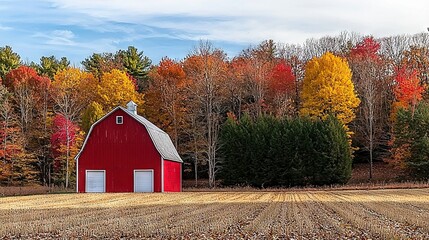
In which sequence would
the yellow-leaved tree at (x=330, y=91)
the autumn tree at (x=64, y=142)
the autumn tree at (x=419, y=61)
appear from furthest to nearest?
the autumn tree at (x=419, y=61)
the yellow-leaved tree at (x=330, y=91)
the autumn tree at (x=64, y=142)

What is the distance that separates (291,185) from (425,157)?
38.8ft

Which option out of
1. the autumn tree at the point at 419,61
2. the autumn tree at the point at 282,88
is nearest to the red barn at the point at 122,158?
the autumn tree at the point at 282,88

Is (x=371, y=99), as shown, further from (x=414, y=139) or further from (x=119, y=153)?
(x=119, y=153)

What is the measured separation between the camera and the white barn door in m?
39.8

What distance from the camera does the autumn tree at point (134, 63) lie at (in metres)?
71.4

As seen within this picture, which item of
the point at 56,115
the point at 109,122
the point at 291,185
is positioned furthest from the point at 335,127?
the point at 56,115

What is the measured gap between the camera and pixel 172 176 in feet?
140

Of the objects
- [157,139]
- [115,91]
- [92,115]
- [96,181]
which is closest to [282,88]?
[115,91]

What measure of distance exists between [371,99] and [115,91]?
26448 mm

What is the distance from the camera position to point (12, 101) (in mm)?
58250

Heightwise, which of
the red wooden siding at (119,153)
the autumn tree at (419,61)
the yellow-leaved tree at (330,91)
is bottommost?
the red wooden siding at (119,153)

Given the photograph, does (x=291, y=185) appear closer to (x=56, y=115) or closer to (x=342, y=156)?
(x=342, y=156)

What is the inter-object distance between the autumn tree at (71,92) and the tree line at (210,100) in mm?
117

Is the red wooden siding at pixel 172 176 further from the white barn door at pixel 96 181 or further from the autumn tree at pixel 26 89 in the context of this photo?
the autumn tree at pixel 26 89
